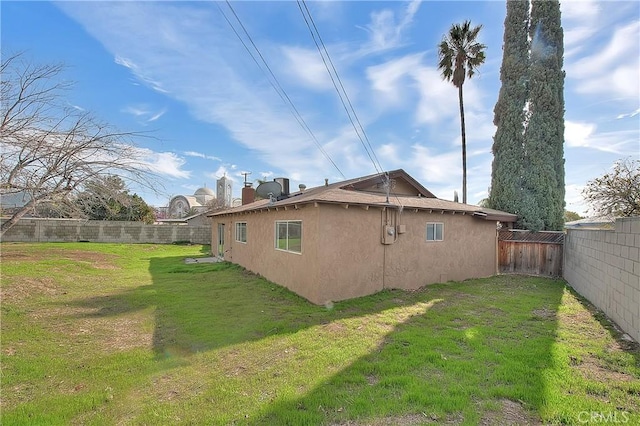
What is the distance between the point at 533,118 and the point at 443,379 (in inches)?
571

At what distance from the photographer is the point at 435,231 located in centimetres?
1024

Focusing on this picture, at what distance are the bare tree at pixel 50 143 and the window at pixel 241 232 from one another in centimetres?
587

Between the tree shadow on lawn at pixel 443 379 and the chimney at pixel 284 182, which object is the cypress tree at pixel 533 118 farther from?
the chimney at pixel 284 182

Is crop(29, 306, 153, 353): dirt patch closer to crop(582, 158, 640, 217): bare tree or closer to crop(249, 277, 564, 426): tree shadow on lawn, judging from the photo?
crop(249, 277, 564, 426): tree shadow on lawn

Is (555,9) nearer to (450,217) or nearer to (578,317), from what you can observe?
(450,217)

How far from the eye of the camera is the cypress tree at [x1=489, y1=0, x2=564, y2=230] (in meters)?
14.1

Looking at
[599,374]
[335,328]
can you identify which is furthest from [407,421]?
[335,328]

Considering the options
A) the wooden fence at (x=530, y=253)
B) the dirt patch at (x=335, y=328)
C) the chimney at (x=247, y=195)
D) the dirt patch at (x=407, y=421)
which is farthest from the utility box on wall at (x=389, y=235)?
the chimney at (x=247, y=195)

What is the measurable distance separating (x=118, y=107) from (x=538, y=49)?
55.1 feet

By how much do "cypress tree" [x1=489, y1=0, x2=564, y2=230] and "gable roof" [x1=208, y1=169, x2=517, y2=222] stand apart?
2.26 m

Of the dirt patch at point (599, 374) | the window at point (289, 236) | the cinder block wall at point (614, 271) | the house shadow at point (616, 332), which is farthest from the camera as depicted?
the window at point (289, 236)

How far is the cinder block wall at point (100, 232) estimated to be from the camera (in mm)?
21047

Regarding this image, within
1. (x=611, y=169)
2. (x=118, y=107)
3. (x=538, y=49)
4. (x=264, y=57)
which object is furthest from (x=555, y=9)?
(x=118, y=107)
